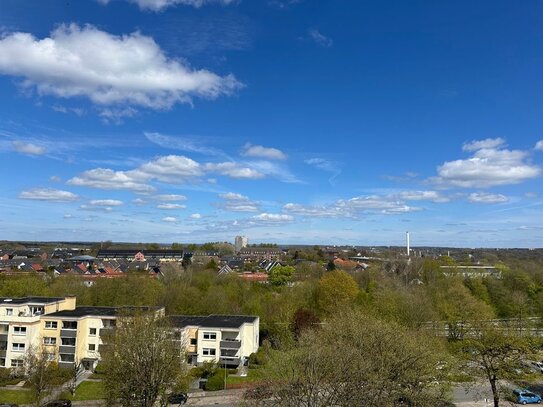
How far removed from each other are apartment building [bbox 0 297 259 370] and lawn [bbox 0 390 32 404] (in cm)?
550


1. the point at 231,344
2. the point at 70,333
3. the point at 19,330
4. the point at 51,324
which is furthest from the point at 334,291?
the point at 19,330

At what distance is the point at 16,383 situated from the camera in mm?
37562

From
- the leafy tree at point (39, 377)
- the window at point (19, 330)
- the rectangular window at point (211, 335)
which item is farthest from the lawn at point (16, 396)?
the rectangular window at point (211, 335)

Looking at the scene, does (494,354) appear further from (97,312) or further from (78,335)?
(97,312)

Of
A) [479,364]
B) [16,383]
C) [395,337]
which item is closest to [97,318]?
[16,383]

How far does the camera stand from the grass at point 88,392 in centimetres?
3331

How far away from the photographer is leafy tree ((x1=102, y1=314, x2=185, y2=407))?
1063 inches

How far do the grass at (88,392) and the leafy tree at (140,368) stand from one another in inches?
228

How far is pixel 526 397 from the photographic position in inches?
1207

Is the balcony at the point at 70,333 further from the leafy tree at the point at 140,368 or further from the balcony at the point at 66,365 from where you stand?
the leafy tree at the point at 140,368

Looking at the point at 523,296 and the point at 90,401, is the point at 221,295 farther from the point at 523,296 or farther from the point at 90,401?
the point at 523,296

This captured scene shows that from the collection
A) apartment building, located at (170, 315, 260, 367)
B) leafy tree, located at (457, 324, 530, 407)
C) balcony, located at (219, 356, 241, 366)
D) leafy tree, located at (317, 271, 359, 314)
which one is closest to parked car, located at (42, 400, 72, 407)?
apartment building, located at (170, 315, 260, 367)

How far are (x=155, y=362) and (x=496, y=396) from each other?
20377mm

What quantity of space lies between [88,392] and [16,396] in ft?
17.0
